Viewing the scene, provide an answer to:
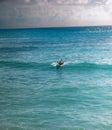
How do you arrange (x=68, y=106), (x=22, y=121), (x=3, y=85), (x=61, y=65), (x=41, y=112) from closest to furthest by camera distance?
(x=22, y=121), (x=41, y=112), (x=68, y=106), (x=3, y=85), (x=61, y=65)

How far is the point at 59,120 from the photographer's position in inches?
747

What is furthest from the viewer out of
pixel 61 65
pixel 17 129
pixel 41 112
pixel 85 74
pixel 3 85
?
pixel 61 65

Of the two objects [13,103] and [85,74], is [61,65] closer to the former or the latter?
[85,74]

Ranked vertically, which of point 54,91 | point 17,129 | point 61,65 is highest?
point 61,65

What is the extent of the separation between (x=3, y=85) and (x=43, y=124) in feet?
37.8

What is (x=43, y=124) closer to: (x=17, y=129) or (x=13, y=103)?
(x=17, y=129)

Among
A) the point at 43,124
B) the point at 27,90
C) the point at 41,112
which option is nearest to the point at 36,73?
the point at 27,90

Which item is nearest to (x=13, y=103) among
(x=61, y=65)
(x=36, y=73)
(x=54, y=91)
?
(x=54, y=91)

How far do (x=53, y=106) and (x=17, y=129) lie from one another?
5105 millimetres

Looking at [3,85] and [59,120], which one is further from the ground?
[3,85]

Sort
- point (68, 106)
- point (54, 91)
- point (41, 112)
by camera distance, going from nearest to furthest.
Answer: point (41, 112) → point (68, 106) → point (54, 91)

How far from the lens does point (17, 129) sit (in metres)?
17.4

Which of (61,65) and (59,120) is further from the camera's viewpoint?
(61,65)

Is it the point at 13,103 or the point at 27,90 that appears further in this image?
the point at 27,90
